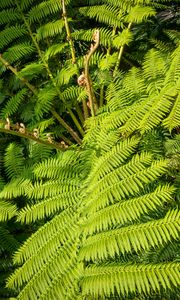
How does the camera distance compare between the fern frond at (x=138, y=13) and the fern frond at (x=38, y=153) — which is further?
the fern frond at (x=138, y=13)

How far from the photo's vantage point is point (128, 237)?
162cm

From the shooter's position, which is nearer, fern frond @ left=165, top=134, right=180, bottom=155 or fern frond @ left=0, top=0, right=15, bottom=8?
fern frond @ left=165, top=134, right=180, bottom=155

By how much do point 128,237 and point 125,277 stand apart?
6.3 inches

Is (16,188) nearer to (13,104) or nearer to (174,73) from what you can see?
(13,104)

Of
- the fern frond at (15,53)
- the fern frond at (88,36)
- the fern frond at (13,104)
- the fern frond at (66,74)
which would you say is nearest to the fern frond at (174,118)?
the fern frond at (66,74)

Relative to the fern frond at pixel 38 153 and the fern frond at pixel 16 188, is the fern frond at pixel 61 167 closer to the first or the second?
the fern frond at pixel 16 188

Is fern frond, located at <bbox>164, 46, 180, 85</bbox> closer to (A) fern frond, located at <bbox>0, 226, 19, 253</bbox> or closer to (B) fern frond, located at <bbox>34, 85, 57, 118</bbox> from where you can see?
(B) fern frond, located at <bbox>34, 85, 57, 118</bbox>

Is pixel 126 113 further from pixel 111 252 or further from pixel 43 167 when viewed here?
pixel 111 252

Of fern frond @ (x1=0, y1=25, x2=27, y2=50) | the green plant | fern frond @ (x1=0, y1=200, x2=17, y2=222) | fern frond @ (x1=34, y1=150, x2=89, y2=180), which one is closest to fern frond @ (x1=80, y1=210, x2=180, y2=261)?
the green plant

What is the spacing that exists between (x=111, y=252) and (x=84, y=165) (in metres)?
0.70

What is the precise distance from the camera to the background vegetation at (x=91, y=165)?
Result: 166 centimetres

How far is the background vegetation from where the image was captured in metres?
1.66

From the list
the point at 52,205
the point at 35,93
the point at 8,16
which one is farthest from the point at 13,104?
the point at 52,205

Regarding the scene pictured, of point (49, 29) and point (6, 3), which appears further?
point (6, 3)
